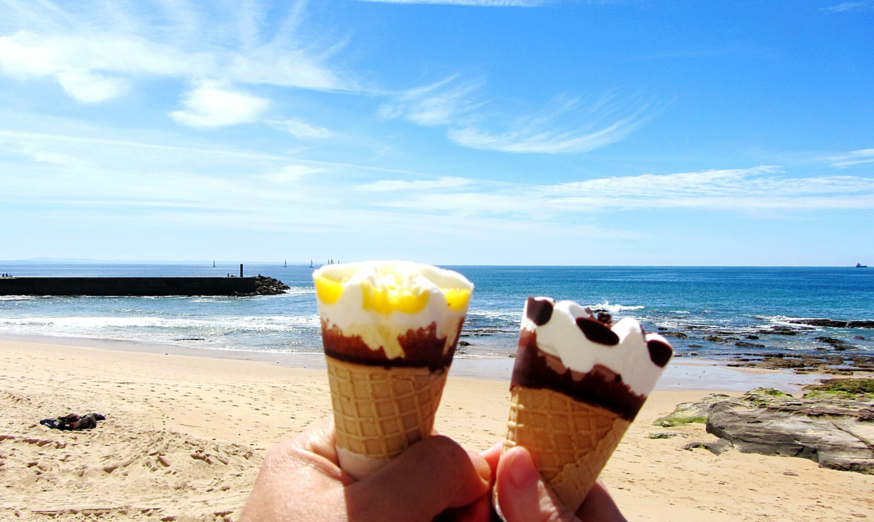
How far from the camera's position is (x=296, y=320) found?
35.4 metres

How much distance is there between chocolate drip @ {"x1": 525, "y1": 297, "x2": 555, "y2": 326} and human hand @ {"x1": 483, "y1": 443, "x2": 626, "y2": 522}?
0.51m

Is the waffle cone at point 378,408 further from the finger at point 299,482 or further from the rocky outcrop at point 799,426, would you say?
the rocky outcrop at point 799,426

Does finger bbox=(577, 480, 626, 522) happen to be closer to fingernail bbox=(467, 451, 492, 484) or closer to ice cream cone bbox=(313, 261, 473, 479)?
fingernail bbox=(467, 451, 492, 484)

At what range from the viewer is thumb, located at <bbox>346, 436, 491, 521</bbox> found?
1.83 meters

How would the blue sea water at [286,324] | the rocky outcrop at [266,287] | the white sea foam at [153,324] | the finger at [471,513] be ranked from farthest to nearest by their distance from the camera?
the rocky outcrop at [266,287] → the white sea foam at [153,324] → the blue sea water at [286,324] → the finger at [471,513]

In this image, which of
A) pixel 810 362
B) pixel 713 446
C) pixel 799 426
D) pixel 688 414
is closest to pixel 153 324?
pixel 688 414

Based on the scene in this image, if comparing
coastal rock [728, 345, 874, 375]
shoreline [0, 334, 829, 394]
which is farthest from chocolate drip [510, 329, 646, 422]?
coastal rock [728, 345, 874, 375]

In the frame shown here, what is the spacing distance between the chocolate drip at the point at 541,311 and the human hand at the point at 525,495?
513 millimetres

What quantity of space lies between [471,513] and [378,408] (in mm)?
553

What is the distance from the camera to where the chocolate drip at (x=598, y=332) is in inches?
76.8

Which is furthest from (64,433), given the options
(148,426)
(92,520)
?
(92,520)

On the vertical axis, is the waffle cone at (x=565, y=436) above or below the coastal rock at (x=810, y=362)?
above

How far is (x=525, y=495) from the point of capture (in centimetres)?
203

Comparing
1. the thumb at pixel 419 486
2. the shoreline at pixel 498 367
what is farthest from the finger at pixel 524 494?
the shoreline at pixel 498 367
